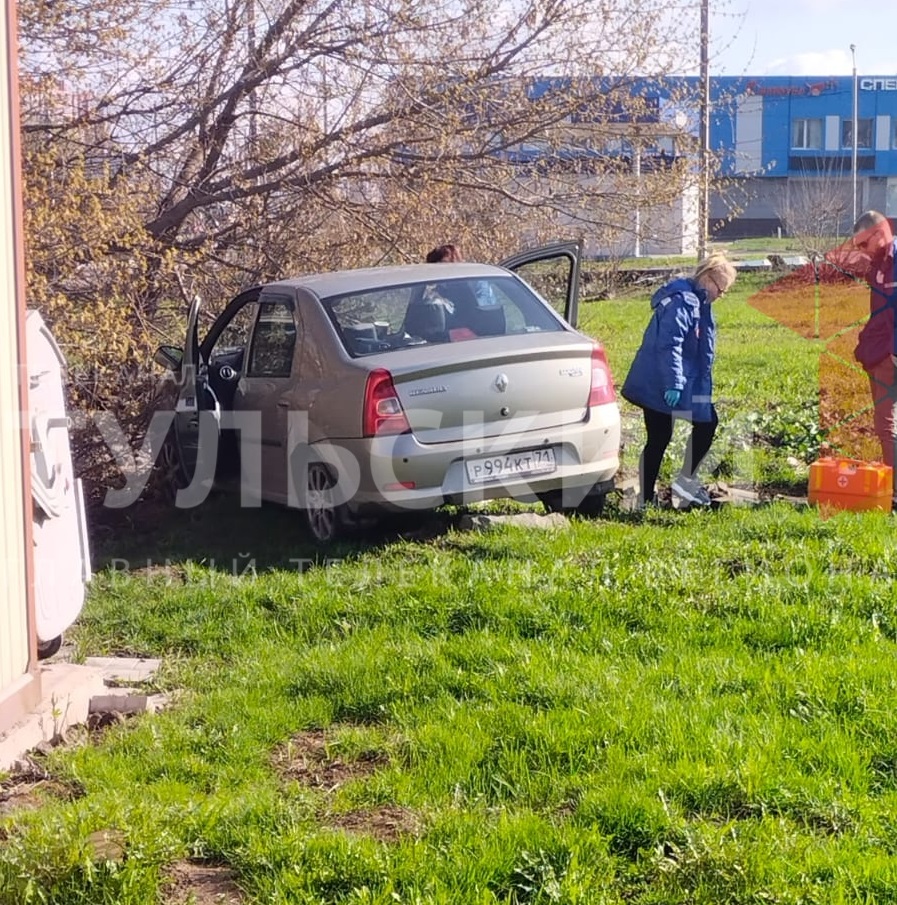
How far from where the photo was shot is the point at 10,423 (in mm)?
4773

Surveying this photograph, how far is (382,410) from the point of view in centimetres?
711

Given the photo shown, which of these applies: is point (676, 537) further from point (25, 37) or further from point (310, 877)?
point (25, 37)

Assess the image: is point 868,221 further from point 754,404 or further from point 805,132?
point 805,132

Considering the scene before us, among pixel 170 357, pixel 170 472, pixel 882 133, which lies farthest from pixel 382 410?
pixel 882 133

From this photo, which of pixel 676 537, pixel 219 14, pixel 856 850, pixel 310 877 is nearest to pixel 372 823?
pixel 310 877

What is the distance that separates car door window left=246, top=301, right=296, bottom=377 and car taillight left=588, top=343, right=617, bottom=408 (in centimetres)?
191

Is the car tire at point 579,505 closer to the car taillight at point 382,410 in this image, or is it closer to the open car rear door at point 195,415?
the car taillight at point 382,410

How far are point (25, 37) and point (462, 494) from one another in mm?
4802

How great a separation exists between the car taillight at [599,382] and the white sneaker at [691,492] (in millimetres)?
1096

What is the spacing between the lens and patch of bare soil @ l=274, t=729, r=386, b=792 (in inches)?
171

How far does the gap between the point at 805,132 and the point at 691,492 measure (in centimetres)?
6698

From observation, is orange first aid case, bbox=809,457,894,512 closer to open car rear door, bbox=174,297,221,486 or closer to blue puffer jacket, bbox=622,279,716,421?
blue puffer jacket, bbox=622,279,716,421

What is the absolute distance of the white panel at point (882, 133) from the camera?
2813 inches

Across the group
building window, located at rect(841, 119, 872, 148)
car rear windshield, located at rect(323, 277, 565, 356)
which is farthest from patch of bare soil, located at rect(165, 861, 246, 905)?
building window, located at rect(841, 119, 872, 148)
